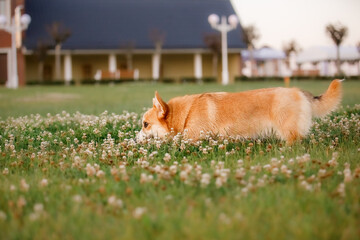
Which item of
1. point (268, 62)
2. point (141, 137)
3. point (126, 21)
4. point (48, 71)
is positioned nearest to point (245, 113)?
point (141, 137)

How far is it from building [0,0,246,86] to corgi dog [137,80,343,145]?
33184 mm

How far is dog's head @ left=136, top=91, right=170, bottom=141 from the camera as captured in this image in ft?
20.5

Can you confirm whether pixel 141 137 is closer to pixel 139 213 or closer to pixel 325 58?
pixel 139 213

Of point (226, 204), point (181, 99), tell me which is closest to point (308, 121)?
point (181, 99)

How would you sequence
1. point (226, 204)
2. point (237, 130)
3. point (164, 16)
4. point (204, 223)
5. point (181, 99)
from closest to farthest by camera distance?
point (204, 223) → point (226, 204) → point (237, 130) → point (181, 99) → point (164, 16)

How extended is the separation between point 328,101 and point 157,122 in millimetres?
2386

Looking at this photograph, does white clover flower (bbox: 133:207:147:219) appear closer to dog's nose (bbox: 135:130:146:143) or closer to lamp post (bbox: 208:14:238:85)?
dog's nose (bbox: 135:130:146:143)

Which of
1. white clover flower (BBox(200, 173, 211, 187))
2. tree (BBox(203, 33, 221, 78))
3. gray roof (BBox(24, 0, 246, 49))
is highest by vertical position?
gray roof (BBox(24, 0, 246, 49))

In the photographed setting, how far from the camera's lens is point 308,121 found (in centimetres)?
566

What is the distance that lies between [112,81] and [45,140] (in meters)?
30.8

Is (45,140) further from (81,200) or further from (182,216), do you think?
(182,216)

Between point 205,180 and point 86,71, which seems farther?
point 86,71

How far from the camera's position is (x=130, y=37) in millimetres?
43062

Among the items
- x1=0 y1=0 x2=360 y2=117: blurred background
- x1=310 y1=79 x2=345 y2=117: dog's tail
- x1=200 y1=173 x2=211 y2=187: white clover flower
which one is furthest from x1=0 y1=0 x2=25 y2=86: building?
x1=200 y1=173 x2=211 y2=187: white clover flower
